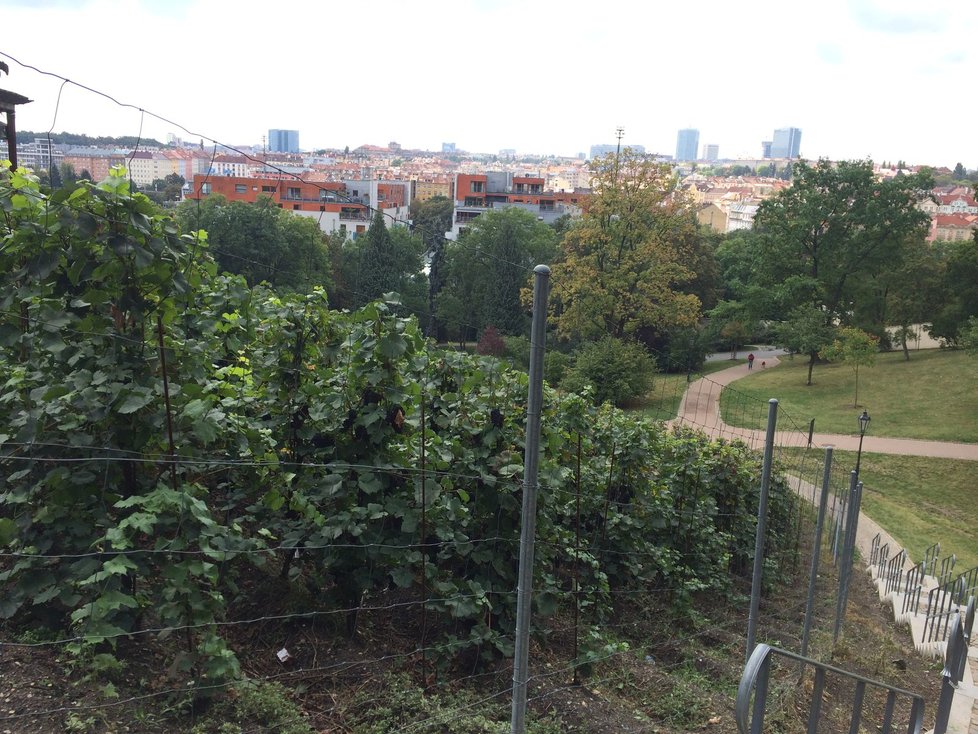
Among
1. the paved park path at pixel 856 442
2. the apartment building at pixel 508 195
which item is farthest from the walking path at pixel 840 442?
the apartment building at pixel 508 195

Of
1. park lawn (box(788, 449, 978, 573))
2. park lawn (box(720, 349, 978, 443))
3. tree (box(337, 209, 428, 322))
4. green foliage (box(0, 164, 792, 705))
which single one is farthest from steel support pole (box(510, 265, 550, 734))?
park lawn (box(720, 349, 978, 443))

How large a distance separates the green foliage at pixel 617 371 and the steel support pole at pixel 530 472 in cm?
1706

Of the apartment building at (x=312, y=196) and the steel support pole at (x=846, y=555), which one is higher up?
the apartment building at (x=312, y=196)

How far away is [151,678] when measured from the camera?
3570 mm

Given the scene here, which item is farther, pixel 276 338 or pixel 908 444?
pixel 908 444

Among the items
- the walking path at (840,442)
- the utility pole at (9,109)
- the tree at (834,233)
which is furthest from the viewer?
the tree at (834,233)

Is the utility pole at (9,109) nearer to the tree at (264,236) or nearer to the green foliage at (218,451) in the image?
the tree at (264,236)

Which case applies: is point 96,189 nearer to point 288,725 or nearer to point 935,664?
point 288,725

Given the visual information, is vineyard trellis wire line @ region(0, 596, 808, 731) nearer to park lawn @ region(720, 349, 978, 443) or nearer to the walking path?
the walking path

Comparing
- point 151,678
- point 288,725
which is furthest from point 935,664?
point 151,678

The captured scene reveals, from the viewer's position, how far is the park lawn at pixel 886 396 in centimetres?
2386

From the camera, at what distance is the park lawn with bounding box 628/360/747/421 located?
18.2 m

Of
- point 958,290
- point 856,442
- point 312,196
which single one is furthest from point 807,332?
point 312,196

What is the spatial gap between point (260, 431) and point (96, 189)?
1.41 meters
